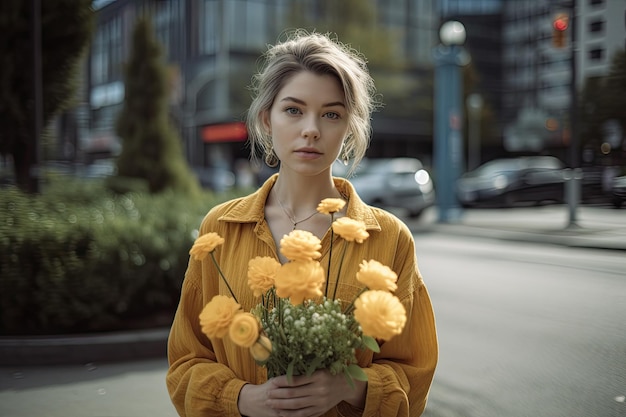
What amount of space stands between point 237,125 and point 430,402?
105 feet

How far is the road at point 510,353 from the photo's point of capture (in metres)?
2.16

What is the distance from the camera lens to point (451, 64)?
16.4 m

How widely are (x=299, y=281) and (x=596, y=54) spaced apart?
1506 millimetres

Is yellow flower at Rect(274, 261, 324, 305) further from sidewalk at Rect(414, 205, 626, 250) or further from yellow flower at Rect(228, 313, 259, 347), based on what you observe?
sidewalk at Rect(414, 205, 626, 250)

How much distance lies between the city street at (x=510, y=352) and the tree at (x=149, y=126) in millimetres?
7645

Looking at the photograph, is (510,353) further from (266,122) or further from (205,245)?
(205,245)

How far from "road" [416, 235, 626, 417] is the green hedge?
8.89 ft

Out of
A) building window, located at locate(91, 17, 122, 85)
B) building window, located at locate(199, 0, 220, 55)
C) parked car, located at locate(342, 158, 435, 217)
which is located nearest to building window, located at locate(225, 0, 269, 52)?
building window, located at locate(199, 0, 220, 55)

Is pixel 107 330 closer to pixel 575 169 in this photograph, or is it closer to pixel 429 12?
pixel 575 169

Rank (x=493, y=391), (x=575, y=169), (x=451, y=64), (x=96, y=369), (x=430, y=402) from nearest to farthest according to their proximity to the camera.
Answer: (x=575, y=169) → (x=493, y=391) → (x=430, y=402) → (x=96, y=369) → (x=451, y=64)

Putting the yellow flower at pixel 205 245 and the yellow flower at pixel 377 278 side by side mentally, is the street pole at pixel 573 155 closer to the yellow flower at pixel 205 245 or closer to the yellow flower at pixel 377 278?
the yellow flower at pixel 377 278

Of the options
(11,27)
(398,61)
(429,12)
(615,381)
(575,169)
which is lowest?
(615,381)

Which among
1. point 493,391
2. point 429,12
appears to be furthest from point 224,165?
point 493,391

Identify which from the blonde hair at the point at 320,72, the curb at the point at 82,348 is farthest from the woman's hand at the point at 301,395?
the curb at the point at 82,348
